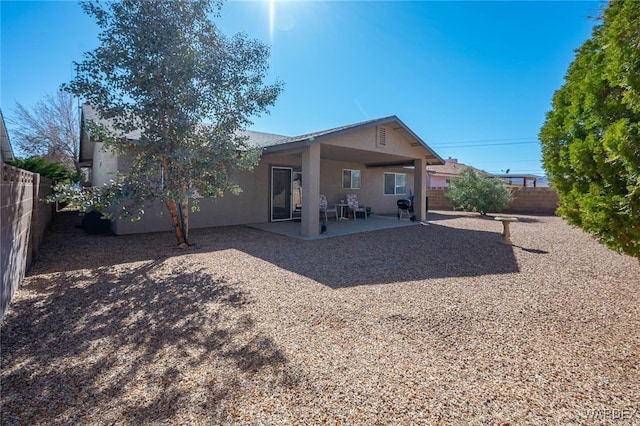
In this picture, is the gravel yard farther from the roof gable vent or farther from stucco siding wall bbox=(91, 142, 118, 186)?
the roof gable vent

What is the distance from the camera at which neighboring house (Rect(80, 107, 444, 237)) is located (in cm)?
832

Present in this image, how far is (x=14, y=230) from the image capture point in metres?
3.93

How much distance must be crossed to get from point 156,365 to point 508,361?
302 cm

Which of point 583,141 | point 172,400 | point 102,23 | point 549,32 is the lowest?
point 172,400

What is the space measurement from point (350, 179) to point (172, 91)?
31.6 ft

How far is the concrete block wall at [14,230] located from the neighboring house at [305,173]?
1.95m

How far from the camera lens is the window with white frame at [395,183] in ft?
53.7

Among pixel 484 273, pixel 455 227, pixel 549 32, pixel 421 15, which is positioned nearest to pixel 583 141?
pixel 484 273

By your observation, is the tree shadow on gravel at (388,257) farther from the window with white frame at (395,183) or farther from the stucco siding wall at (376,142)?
the window with white frame at (395,183)

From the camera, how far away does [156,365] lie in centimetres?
249

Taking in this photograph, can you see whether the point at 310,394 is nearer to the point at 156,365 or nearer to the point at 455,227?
the point at 156,365

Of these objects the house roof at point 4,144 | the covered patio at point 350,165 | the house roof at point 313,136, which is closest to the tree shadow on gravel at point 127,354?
the covered patio at point 350,165

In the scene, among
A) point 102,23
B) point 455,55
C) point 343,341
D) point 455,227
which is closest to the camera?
point 343,341

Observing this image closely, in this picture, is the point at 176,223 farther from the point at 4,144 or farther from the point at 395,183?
the point at 395,183
